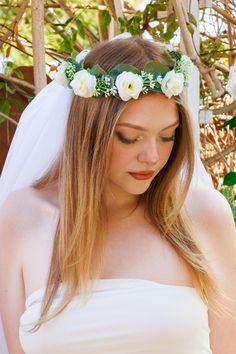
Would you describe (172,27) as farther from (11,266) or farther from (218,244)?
(11,266)

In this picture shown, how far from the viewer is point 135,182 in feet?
6.63

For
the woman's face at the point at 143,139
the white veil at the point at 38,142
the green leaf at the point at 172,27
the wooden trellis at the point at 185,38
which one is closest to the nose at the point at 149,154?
the woman's face at the point at 143,139

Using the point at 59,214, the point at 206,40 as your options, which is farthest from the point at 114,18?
the point at 59,214

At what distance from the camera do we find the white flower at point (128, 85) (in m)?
1.93

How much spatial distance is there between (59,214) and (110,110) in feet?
1.25

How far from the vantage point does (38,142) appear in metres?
2.36

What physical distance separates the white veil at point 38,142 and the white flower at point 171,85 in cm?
35

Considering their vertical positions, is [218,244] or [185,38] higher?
[185,38]

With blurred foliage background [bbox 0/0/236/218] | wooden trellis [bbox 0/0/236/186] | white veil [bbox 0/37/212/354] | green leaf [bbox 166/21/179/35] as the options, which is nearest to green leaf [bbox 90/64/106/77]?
white veil [bbox 0/37/212/354]

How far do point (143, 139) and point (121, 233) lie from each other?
0.37 meters

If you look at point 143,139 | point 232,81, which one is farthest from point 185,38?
point 143,139

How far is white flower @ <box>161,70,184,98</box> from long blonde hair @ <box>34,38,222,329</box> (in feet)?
Answer: 0.11

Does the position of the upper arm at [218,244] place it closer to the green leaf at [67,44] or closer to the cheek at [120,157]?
the cheek at [120,157]

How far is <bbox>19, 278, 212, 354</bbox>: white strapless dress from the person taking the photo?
2.04 m
